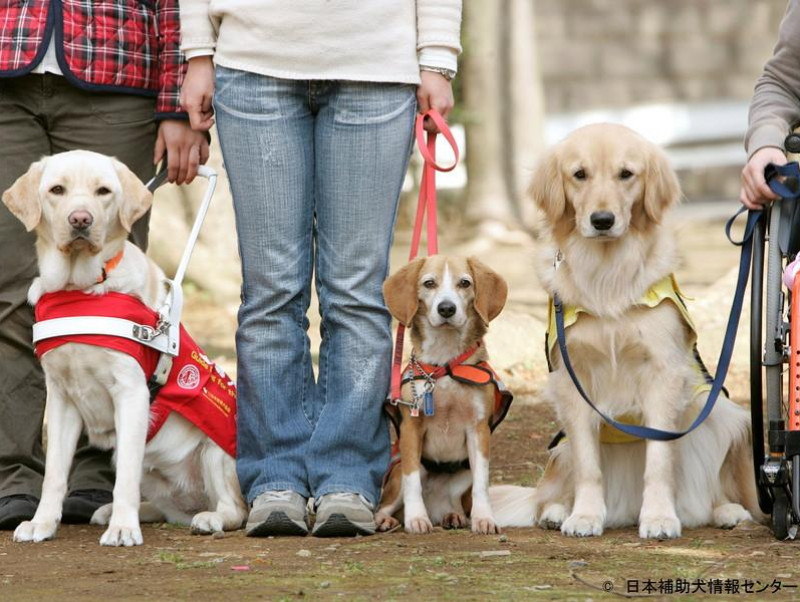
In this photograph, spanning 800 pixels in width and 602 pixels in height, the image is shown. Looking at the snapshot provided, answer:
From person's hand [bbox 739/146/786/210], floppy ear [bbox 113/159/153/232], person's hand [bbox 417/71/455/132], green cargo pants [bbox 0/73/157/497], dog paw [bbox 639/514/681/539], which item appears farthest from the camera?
green cargo pants [bbox 0/73/157/497]

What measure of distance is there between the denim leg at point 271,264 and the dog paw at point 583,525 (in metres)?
0.91

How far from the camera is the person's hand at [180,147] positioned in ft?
15.0

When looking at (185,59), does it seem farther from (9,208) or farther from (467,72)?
(467,72)

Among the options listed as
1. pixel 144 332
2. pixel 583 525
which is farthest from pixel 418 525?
pixel 144 332

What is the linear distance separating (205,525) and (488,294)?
1285 mm

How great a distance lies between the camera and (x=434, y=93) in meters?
4.36

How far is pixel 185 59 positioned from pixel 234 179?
0.52 meters

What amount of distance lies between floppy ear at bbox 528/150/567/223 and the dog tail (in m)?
0.99

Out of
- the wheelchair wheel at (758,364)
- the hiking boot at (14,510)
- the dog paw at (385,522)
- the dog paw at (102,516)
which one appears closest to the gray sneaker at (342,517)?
the dog paw at (385,522)

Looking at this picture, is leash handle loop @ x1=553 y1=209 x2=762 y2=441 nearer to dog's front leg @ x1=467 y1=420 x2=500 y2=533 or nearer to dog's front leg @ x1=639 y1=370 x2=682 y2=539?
dog's front leg @ x1=639 y1=370 x2=682 y2=539

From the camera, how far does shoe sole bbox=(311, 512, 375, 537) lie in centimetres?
418

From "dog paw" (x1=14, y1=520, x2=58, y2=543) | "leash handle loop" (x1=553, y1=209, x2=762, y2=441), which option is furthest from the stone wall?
"dog paw" (x1=14, y1=520, x2=58, y2=543)

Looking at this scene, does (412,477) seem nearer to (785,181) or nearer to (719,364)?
(719,364)

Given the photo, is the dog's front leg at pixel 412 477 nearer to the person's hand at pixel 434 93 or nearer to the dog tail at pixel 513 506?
the dog tail at pixel 513 506
